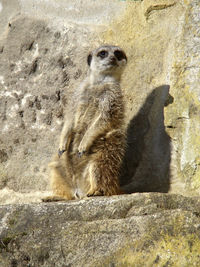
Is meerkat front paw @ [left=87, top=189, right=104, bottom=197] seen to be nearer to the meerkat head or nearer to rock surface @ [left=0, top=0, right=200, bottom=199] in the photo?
rock surface @ [left=0, top=0, right=200, bottom=199]

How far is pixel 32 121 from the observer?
425 cm

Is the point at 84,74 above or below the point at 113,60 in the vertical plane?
below

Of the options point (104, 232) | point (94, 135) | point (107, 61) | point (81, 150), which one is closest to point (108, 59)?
point (107, 61)

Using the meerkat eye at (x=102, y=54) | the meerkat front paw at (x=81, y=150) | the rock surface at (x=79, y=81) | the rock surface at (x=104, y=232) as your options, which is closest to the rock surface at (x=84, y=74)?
the rock surface at (x=79, y=81)

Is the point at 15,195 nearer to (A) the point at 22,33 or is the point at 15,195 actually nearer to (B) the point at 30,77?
(B) the point at 30,77

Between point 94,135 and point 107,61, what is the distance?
75 cm

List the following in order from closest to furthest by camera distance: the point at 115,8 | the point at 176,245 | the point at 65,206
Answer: the point at 176,245
the point at 65,206
the point at 115,8

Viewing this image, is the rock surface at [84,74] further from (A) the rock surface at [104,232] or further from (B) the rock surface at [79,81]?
(A) the rock surface at [104,232]

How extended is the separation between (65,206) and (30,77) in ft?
6.81

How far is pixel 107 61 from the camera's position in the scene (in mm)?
3994

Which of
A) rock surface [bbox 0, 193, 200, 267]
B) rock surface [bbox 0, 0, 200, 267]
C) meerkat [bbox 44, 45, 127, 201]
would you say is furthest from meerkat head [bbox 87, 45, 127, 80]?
rock surface [bbox 0, 193, 200, 267]

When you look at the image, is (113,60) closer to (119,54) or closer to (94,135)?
(119,54)

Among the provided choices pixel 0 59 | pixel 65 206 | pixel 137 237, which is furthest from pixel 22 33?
pixel 137 237

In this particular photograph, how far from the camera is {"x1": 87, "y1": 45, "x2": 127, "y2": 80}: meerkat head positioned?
3934 mm
